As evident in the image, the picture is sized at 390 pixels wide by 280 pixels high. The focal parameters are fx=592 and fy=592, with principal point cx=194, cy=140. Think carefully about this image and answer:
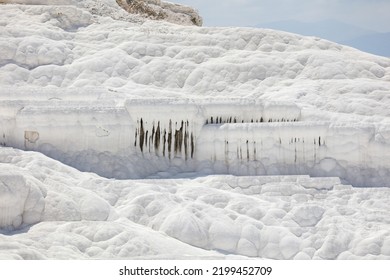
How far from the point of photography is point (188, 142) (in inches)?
428

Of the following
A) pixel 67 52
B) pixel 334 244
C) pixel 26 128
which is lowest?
pixel 334 244

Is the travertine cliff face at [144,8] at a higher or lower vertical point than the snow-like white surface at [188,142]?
higher

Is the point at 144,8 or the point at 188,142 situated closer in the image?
the point at 188,142

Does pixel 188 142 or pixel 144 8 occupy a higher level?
pixel 144 8

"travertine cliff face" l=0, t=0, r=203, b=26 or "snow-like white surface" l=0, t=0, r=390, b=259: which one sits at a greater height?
"travertine cliff face" l=0, t=0, r=203, b=26

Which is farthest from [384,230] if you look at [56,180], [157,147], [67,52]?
[67,52]

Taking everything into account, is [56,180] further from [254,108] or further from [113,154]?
[254,108]

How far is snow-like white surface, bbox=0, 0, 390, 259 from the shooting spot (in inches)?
328

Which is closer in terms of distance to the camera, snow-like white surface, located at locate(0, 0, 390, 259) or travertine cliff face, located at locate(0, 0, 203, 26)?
snow-like white surface, located at locate(0, 0, 390, 259)

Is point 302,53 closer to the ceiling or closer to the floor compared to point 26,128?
closer to the ceiling

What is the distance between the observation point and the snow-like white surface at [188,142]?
8328 millimetres

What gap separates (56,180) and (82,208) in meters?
0.78

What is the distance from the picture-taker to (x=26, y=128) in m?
10.5

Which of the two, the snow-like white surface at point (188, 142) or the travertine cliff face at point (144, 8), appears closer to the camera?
the snow-like white surface at point (188, 142)
